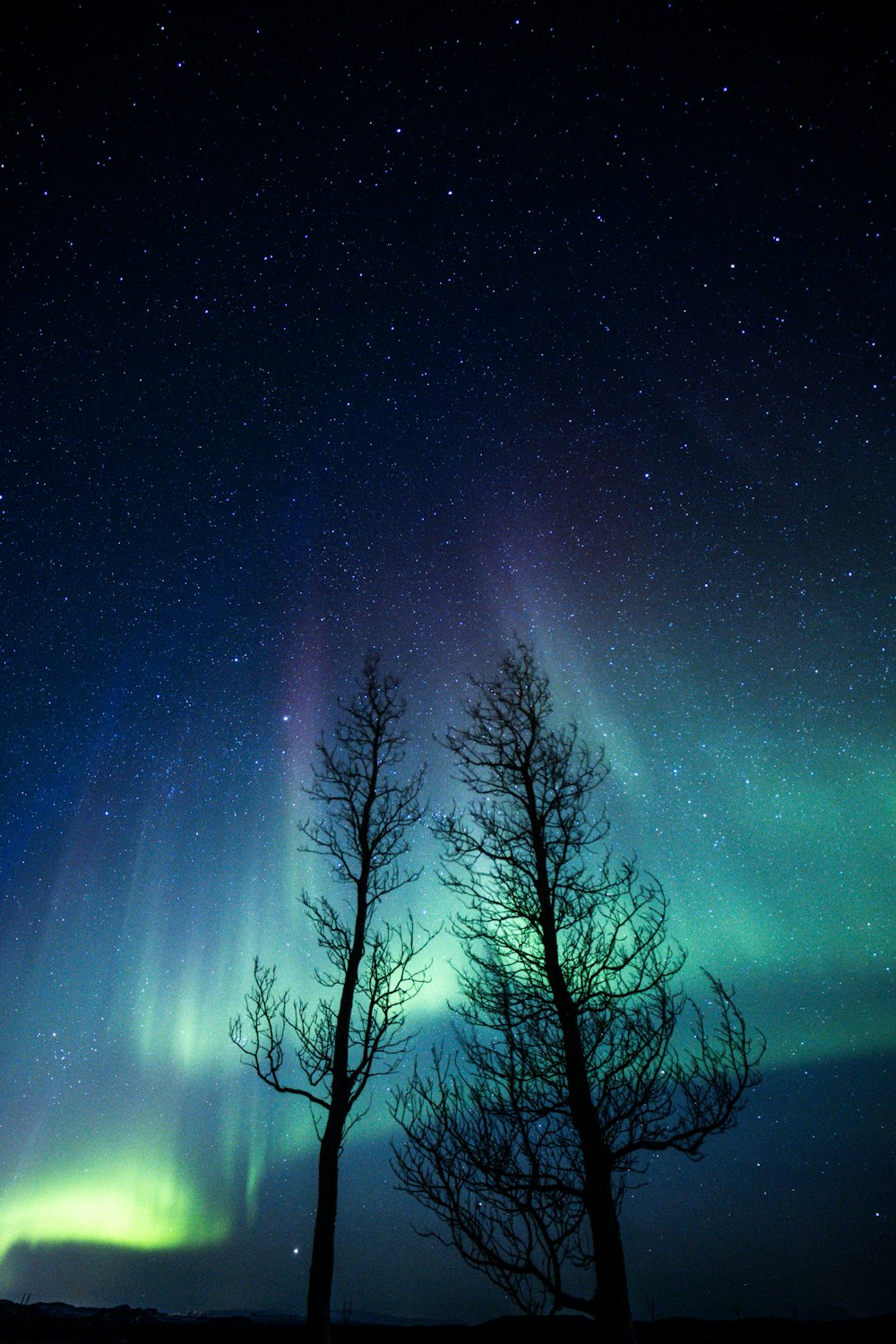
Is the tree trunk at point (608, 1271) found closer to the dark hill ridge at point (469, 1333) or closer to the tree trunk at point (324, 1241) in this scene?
the tree trunk at point (324, 1241)

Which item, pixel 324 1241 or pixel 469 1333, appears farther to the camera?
pixel 469 1333

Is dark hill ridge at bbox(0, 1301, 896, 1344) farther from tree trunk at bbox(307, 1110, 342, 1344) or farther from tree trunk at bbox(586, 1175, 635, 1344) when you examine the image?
tree trunk at bbox(586, 1175, 635, 1344)

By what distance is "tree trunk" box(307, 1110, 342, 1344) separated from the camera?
277 inches

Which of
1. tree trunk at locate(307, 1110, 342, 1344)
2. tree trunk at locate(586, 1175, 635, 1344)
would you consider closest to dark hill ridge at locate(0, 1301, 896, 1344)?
tree trunk at locate(307, 1110, 342, 1344)

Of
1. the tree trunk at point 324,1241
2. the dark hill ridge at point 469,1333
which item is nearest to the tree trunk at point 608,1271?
the tree trunk at point 324,1241

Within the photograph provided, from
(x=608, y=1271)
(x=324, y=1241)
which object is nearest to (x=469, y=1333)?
(x=324, y=1241)

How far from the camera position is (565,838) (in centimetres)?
702

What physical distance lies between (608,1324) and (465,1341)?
69.1 ft

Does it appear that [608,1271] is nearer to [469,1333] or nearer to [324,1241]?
[324,1241]

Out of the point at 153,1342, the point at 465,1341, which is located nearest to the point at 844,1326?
the point at 465,1341

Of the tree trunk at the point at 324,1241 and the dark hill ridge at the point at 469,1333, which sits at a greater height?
the tree trunk at the point at 324,1241

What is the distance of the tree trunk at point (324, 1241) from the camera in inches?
277

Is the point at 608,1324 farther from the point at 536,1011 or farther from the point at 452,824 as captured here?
the point at 452,824

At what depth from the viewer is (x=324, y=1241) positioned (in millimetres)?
7434
